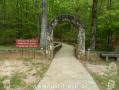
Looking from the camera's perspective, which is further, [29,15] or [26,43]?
[29,15]

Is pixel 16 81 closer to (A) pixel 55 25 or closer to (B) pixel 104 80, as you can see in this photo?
(B) pixel 104 80

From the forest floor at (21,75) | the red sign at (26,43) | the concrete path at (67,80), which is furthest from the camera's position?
the red sign at (26,43)

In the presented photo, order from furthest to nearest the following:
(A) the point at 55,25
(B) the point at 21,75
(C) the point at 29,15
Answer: (C) the point at 29,15 < (A) the point at 55,25 < (B) the point at 21,75

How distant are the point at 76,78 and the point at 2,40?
17.9 m

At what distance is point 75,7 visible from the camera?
2797 centimetres

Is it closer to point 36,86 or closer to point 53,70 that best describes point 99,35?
point 53,70

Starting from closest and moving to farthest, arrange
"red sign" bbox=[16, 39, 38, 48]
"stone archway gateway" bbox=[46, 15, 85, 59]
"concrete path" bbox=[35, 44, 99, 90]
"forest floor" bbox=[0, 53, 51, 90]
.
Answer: "concrete path" bbox=[35, 44, 99, 90] → "forest floor" bbox=[0, 53, 51, 90] → "red sign" bbox=[16, 39, 38, 48] → "stone archway gateway" bbox=[46, 15, 85, 59]

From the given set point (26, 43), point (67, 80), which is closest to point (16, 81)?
point (67, 80)

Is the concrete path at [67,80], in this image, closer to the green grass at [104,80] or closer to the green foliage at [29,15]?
the green grass at [104,80]

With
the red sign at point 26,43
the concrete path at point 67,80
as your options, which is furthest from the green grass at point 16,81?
the red sign at point 26,43

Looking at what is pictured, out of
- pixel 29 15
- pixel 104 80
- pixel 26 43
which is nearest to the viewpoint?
pixel 104 80

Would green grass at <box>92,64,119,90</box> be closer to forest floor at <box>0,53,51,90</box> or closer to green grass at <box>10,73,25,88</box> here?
forest floor at <box>0,53,51,90</box>

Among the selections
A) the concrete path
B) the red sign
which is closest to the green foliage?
the red sign

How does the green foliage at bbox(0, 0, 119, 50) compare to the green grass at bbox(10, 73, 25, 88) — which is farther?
the green foliage at bbox(0, 0, 119, 50)
